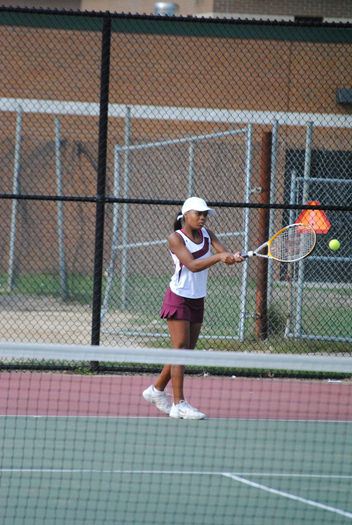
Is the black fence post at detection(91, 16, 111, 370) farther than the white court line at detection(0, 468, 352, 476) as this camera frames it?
Yes

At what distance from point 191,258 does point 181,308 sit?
412mm

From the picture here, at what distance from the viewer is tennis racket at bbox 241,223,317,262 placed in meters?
5.52

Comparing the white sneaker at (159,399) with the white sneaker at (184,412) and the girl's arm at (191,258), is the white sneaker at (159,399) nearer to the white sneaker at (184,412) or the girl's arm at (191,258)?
the white sneaker at (184,412)

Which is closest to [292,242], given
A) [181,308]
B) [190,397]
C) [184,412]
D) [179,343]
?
[181,308]

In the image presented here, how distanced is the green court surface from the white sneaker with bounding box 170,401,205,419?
0.06 m

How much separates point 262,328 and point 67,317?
3.77 m

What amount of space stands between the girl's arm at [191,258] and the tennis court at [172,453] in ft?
Result: 3.91

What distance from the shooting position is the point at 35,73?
57.2 feet

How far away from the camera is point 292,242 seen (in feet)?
18.3

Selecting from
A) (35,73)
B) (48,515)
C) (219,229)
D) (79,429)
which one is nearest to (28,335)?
(79,429)

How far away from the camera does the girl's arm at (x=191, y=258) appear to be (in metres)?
4.84

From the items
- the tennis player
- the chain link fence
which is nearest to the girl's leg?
the tennis player

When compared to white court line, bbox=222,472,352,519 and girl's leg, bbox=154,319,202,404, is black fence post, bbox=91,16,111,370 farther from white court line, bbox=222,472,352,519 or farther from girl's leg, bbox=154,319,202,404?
white court line, bbox=222,472,352,519

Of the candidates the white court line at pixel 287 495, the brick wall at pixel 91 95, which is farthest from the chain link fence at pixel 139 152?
the white court line at pixel 287 495
